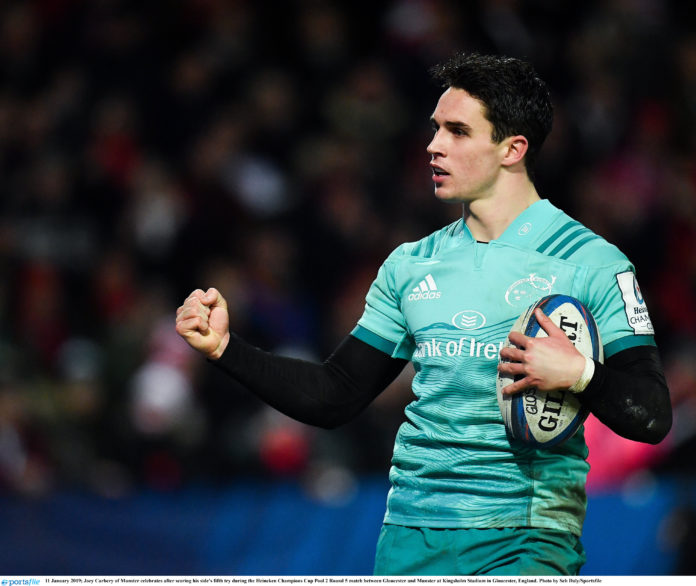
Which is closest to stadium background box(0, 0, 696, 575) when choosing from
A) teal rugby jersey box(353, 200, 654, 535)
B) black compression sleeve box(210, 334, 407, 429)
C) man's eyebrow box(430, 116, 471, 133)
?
black compression sleeve box(210, 334, 407, 429)

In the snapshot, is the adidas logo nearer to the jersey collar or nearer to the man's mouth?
the jersey collar

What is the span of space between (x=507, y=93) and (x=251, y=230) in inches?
223

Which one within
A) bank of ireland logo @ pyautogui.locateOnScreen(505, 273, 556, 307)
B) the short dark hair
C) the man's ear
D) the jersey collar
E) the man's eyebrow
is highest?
the short dark hair

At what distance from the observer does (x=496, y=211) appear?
3506mm

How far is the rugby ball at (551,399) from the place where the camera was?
3.09 meters

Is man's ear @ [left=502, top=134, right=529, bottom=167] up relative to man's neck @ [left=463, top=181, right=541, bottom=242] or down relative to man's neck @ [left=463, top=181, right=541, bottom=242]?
up

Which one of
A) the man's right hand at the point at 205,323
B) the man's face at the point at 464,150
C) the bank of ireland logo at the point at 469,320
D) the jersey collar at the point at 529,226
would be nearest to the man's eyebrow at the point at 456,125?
the man's face at the point at 464,150

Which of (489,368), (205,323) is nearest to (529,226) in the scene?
(489,368)

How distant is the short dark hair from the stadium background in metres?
3.69

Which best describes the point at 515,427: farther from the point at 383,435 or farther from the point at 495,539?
the point at 383,435

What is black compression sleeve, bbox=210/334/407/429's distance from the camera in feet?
11.8

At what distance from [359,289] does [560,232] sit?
509 cm

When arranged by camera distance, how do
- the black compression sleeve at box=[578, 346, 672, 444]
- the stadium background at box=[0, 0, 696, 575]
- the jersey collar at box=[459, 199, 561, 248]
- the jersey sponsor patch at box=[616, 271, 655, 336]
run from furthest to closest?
the stadium background at box=[0, 0, 696, 575] → the jersey collar at box=[459, 199, 561, 248] → the jersey sponsor patch at box=[616, 271, 655, 336] → the black compression sleeve at box=[578, 346, 672, 444]

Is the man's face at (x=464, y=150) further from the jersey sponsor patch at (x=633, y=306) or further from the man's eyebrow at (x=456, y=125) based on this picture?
the jersey sponsor patch at (x=633, y=306)
